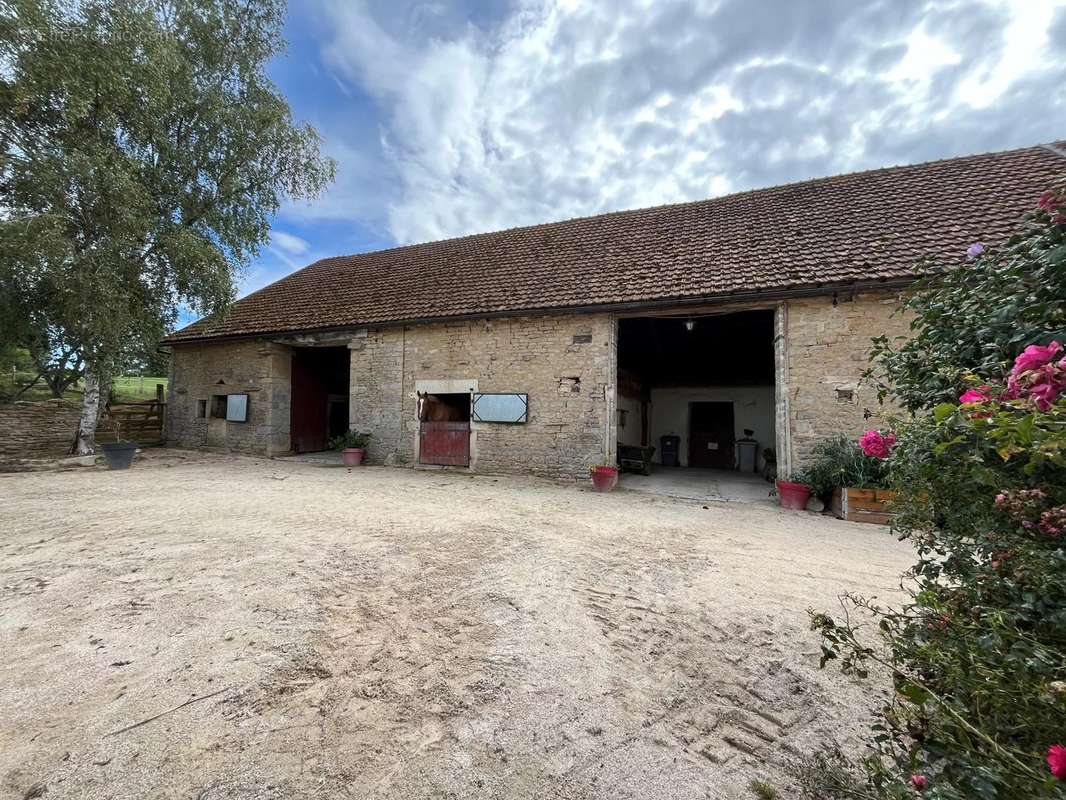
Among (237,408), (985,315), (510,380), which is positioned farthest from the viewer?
(237,408)

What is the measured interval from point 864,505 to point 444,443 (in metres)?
7.73

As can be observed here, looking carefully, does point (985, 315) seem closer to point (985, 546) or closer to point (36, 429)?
point (985, 546)

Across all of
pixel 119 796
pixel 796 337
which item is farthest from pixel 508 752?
pixel 796 337

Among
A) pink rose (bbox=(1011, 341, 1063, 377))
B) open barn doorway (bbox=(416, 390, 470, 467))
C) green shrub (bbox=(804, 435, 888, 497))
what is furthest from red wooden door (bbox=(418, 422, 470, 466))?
pink rose (bbox=(1011, 341, 1063, 377))

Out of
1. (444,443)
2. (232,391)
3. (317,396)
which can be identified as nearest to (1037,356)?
(444,443)

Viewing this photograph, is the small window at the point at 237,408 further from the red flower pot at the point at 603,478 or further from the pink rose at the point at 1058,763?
the pink rose at the point at 1058,763

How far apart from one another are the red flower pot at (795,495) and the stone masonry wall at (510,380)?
3.04m

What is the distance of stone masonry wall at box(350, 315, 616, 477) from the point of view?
8.52m

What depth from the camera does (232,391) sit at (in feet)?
40.1

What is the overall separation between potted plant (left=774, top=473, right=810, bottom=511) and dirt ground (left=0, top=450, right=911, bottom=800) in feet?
6.30

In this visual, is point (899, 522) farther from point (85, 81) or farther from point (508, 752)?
point (85, 81)

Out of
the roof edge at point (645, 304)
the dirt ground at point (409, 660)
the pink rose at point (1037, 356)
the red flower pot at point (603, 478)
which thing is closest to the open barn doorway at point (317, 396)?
the roof edge at point (645, 304)

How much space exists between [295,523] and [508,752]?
415 centimetres

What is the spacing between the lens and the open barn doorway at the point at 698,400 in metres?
10.2
